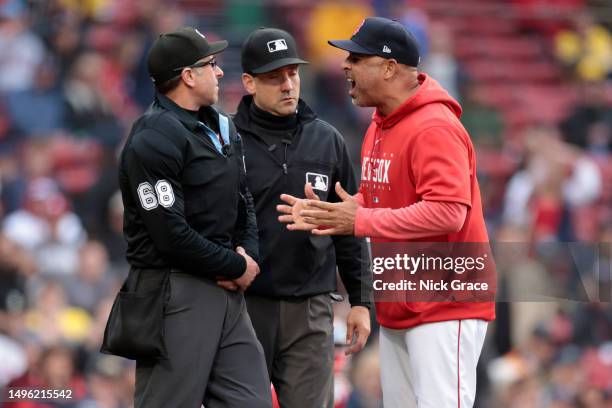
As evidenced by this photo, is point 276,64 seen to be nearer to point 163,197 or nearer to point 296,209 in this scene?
point 296,209

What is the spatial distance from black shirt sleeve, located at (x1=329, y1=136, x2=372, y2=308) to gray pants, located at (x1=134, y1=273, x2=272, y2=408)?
2.85 ft

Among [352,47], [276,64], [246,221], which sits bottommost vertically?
[246,221]

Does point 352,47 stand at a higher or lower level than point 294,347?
higher

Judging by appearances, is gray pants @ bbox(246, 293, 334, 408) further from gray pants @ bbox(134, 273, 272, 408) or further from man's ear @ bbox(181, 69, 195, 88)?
man's ear @ bbox(181, 69, 195, 88)

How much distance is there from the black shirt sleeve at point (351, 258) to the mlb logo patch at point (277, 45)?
1.84 ft

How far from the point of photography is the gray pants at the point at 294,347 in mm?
5473

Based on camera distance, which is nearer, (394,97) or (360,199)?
(394,97)

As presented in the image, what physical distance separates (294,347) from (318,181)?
782 mm

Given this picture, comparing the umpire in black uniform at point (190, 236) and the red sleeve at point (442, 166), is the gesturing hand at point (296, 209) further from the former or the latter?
the red sleeve at point (442, 166)

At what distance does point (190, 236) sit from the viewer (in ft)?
15.6

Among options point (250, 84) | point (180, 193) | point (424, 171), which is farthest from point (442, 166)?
point (250, 84)

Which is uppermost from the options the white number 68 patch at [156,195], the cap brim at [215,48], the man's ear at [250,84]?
the cap brim at [215,48]

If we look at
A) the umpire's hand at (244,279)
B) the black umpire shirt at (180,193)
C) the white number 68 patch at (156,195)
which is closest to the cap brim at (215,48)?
A: the black umpire shirt at (180,193)

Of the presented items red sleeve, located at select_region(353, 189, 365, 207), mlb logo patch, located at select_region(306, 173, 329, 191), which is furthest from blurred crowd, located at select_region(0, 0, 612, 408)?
red sleeve, located at select_region(353, 189, 365, 207)
